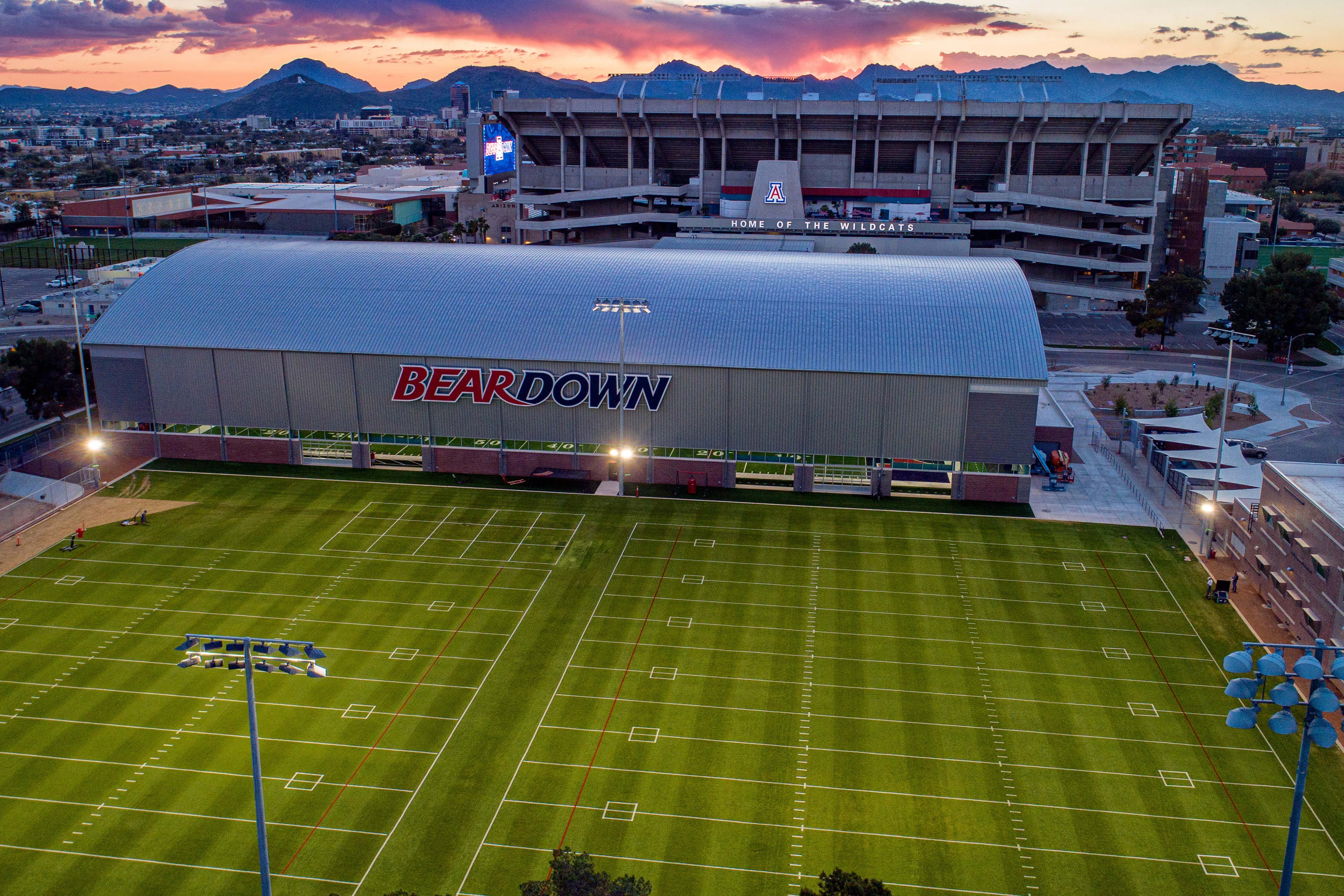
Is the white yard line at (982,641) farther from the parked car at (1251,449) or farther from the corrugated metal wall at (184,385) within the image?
the corrugated metal wall at (184,385)

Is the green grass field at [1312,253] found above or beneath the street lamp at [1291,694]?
beneath

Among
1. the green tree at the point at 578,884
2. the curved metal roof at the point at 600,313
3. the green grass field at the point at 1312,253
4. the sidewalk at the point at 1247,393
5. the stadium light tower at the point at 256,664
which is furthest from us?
the green grass field at the point at 1312,253

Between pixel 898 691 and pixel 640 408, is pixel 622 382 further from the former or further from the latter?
pixel 898 691

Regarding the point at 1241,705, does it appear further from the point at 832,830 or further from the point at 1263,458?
the point at 1263,458

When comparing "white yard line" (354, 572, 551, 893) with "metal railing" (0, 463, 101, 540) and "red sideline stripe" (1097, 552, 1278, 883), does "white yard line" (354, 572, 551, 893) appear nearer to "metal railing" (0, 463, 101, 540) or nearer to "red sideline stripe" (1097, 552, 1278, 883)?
"red sideline stripe" (1097, 552, 1278, 883)

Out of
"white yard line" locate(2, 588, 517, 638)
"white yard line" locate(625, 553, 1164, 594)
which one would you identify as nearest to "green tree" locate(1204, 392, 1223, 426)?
"white yard line" locate(625, 553, 1164, 594)

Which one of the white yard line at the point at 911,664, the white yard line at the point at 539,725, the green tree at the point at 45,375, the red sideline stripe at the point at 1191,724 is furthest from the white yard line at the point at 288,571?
the green tree at the point at 45,375
